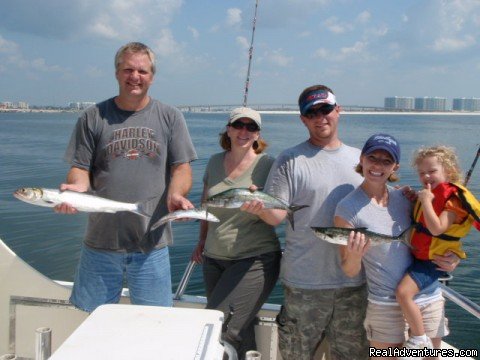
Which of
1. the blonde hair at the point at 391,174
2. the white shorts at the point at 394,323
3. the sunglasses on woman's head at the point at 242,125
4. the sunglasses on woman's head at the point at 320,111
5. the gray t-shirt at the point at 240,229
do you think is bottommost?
the white shorts at the point at 394,323

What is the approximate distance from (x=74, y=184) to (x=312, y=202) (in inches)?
68.4

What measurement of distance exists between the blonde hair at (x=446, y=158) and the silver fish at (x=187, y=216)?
1.57 metres

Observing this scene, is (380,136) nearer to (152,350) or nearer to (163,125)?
(163,125)

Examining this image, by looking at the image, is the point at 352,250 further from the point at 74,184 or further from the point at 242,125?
the point at 74,184

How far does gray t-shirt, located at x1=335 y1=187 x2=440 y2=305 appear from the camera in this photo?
3.06 meters

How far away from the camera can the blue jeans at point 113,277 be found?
11.4ft

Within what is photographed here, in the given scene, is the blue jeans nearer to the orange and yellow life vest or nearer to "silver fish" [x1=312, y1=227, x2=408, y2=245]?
"silver fish" [x1=312, y1=227, x2=408, y2=245]

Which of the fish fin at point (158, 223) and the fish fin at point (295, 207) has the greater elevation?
the fish fin at point (295, 207)

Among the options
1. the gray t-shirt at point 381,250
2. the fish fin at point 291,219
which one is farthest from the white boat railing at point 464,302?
the fish fin at point 291,219

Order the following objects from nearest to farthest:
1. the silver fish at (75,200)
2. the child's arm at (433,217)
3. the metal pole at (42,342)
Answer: the metal pole at (42,342) < the child's arm at (433,217) < the silver fish at (75,200)

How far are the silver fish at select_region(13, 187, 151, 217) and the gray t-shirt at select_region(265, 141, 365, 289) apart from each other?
107cm

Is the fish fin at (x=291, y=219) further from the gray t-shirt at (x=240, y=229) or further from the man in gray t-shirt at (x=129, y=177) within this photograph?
the man in gray t-shirt at (x=129, y=177)

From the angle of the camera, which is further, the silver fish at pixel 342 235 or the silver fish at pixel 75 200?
the silver fish at pixel 75 200

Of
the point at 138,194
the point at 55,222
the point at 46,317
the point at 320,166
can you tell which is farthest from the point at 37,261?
the point at 320,166
